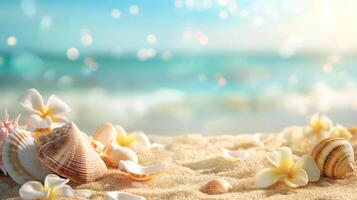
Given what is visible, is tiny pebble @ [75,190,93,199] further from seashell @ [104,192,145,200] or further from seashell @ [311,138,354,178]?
seashell @ [311,138,354,178]

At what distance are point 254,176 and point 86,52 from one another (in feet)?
23.6

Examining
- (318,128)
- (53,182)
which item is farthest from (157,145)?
Answer: (53,182)

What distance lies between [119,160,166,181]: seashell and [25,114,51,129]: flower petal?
0.37 metres

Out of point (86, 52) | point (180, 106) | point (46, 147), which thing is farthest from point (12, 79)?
point (46, 147)

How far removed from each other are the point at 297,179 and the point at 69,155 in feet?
2.54

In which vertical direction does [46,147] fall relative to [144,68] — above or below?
below

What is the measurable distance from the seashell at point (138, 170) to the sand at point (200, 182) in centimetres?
3

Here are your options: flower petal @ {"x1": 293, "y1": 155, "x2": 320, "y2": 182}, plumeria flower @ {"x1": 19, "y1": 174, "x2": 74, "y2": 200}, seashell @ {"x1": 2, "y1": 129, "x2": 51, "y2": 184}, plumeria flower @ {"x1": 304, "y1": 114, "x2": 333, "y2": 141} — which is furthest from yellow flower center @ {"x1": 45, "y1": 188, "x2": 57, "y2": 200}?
plumeria flower @ {"x1": 304, "y1": 114, "x2": 333, "y2": 141}

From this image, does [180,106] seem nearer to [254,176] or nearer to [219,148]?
[219,148]

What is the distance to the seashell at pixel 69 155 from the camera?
182 centimetres

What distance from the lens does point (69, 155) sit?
1833mm

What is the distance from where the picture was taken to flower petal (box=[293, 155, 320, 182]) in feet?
6.27

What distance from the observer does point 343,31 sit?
931cm

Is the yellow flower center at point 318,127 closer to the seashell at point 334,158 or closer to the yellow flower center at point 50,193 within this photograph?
the seashell at point 334,158
